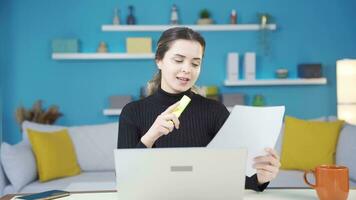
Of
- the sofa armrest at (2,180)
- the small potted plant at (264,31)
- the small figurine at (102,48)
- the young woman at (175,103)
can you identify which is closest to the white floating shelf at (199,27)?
the small potted plant at (264,31)

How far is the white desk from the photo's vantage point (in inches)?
51.2

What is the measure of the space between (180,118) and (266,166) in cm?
51

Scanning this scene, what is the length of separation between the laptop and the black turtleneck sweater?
598 mm

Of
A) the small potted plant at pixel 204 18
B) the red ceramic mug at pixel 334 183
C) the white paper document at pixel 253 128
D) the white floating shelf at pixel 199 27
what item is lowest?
the red ceramic mug at pixel 334 183

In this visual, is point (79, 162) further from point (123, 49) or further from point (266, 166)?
point (266, 166)

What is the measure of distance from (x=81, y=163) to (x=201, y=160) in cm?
265

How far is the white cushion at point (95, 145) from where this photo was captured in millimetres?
3578

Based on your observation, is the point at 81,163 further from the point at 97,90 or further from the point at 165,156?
the point at 165,156

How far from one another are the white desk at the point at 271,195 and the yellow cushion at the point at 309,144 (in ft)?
6.82

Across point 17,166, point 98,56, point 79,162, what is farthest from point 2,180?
point 98,56

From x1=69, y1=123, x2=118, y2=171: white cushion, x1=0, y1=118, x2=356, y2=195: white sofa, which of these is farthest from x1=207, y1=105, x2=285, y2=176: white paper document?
x1=69, y1=123, x2=118, y2=171: white cushion

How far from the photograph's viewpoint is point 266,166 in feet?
4.37

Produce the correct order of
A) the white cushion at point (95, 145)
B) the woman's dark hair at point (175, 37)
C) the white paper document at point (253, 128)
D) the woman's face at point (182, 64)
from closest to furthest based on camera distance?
the white paper document at point (253, 128) → the woman's face at point (182, 64) → the woman's dark hair at point (175, 37) → the white cushion at point (95, 145)

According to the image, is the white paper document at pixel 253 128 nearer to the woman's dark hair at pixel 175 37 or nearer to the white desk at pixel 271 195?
the white desk at pixel 271 195
